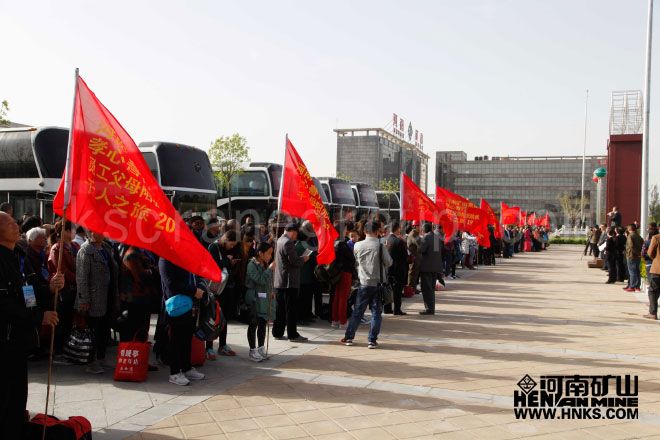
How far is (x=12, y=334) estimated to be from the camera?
3.80 m

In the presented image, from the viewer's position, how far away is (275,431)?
4918 mm

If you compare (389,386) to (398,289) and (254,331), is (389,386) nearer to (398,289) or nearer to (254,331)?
(254,331)

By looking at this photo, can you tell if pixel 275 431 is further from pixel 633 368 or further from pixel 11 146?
pixel 11 146

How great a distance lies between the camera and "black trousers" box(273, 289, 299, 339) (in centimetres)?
852

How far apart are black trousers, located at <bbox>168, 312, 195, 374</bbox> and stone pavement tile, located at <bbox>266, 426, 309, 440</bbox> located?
66.0 inches

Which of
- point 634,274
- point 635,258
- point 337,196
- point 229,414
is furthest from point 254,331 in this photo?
point 337,196

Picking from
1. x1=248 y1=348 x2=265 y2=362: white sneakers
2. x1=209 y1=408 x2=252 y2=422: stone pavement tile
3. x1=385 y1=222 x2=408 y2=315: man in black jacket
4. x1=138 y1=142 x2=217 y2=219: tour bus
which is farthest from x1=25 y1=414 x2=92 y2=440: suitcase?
x1=138 y1=142 x2=217 y2=219: tour bus

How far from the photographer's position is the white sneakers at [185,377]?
6.17 m

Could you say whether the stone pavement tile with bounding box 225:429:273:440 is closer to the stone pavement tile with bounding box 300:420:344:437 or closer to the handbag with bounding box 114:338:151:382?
the stone pavement tile with bounding box 300:420:344:437

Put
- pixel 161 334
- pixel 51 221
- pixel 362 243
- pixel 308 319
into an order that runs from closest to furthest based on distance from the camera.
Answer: pixel 161 334, pixel 362 243, pixel 308 319, pixel 51 221

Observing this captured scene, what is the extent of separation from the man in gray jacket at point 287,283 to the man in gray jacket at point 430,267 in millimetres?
3565

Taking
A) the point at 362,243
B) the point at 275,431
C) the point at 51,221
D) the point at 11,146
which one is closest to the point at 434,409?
the point at 275,431

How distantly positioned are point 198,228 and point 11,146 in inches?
311

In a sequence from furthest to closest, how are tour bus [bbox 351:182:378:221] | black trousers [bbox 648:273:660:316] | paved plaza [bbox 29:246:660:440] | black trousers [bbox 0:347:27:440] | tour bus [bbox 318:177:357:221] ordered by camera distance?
tour bus [bbox 351:182:378:221], tour bus [bbox 318:177:357:221], black trousers [bbox 648:273:660:316], paved plaza [bbox 29:246:660:440], black trousers [bbox 0:347:27:440]
